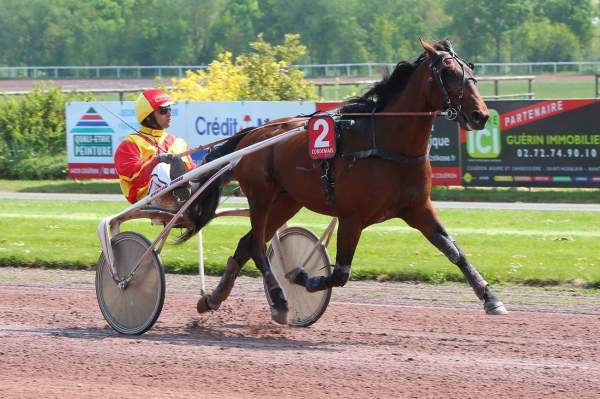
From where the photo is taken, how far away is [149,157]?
7.76 m

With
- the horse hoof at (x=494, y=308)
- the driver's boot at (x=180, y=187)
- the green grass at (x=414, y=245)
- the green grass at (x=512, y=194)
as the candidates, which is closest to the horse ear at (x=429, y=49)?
the horse hoof at (x=494, y=308)

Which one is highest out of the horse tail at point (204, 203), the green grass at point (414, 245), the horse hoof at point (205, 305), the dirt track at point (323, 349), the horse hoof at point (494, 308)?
the horse tail at point (204, 203)

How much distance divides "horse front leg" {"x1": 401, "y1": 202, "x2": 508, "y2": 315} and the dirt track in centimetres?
22

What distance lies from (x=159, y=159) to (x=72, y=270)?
3637mm

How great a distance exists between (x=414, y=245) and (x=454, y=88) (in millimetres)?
5146

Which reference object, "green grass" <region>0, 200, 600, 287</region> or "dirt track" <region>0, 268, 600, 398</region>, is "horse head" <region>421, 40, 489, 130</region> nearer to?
"dirt track" <region>0, 268, 600, 398</region>

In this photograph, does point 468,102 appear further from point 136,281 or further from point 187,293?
point 187,293

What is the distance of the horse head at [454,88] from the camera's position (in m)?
6.48

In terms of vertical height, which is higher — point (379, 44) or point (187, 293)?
point (379, 44)

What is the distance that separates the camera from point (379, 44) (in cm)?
5234

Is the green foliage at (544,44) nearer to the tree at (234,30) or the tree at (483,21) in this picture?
the tree at (483,21)

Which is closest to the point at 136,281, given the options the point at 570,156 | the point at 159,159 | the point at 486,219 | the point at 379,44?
the point at 159,159

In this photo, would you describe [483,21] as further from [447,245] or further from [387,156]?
[387,156]

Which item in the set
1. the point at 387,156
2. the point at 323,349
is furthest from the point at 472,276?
the point at 323,349
